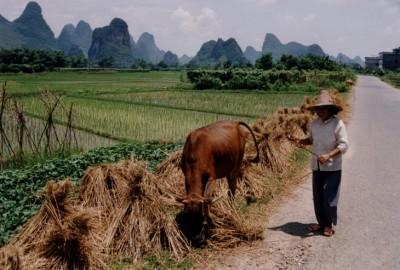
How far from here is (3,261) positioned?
4.00 metres

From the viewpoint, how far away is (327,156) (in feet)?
17.8

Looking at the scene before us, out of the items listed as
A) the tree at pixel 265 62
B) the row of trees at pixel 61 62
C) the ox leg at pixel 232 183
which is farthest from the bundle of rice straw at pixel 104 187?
the tree at pixel 265 62

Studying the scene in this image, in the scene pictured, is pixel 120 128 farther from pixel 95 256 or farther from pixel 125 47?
pixel 125 47

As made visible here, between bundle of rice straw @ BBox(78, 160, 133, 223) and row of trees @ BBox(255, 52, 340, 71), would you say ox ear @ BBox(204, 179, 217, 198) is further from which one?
row of trees @ BBox(255, 52, 340, 71)

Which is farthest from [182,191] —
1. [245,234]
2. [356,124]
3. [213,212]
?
[356,124]

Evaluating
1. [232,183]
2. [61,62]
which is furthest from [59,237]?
[61,62]

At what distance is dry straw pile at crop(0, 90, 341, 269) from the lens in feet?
15.3

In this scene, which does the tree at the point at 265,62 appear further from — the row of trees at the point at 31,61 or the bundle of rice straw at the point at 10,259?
the bundle of rice straw at the point at 10,259

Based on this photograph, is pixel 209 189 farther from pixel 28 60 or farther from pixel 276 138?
pixel 28 60

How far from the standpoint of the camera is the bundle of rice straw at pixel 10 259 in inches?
157

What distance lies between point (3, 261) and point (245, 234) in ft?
10.2

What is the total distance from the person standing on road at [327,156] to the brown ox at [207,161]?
4.21 feet

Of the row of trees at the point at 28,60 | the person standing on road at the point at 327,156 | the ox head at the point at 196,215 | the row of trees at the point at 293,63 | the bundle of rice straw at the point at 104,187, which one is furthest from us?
the row of trees at the point at 28,60

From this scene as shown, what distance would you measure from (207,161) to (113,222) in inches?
62.2
